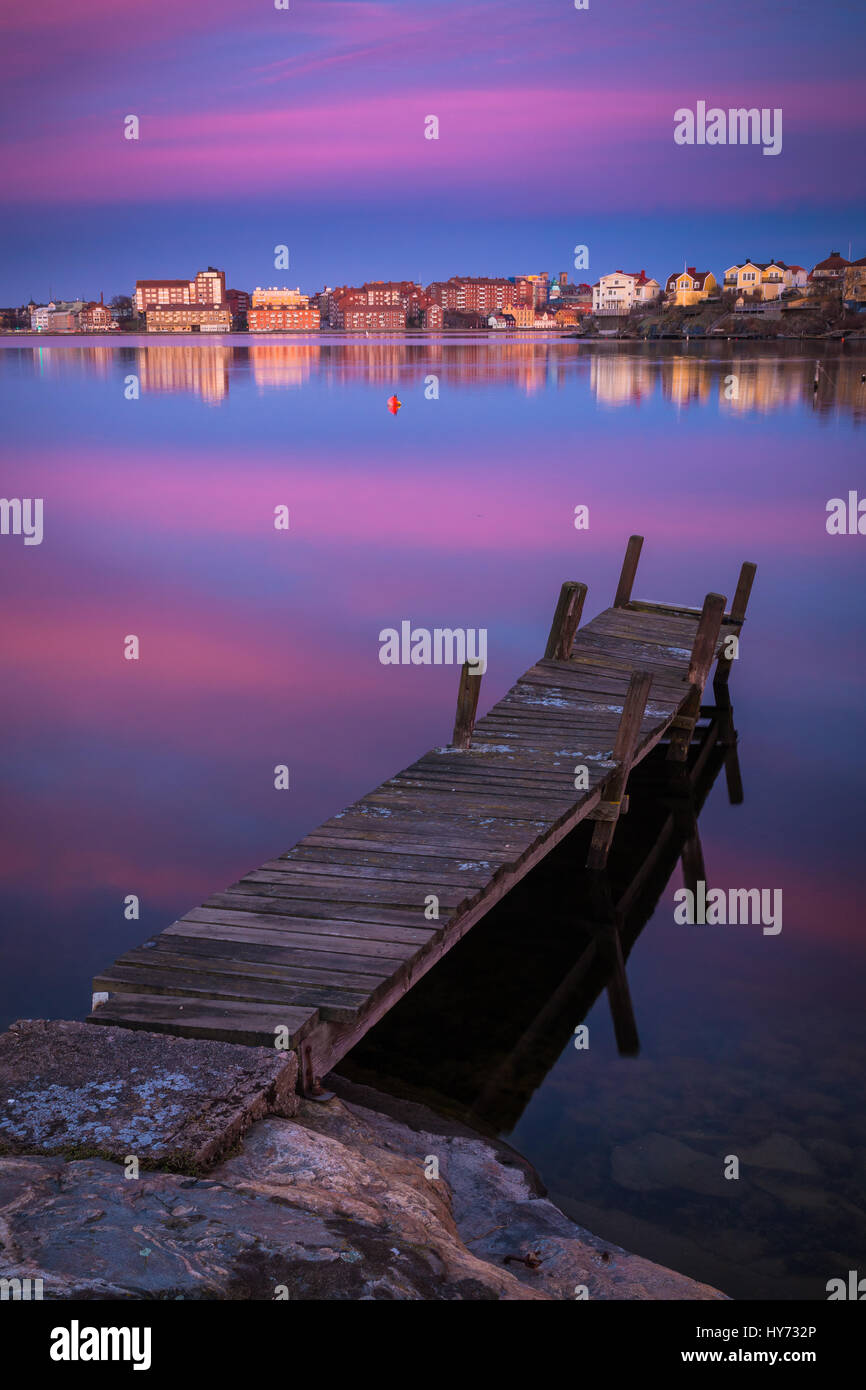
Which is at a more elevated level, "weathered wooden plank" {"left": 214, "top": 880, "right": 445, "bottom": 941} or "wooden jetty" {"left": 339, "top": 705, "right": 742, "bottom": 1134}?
"weathered wooden plank" {"left": 214, "top": 880, "right": 445, "bottom": 941}

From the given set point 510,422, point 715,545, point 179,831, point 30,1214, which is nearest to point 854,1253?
point 30,1214

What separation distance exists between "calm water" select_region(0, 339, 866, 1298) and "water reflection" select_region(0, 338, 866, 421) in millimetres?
22295

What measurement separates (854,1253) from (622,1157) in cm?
149

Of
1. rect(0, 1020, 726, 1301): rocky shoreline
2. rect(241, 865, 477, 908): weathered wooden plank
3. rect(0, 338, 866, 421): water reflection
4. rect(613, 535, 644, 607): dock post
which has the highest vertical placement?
rect(0, 338, 866, 421): water reflection

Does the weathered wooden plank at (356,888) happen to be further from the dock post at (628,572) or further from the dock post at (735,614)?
the dock post at (735,614)

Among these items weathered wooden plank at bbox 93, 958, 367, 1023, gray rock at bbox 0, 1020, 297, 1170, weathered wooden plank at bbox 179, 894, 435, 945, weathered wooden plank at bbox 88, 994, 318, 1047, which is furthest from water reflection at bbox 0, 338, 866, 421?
gray rock at bbox 0, 1020, 297, 1170

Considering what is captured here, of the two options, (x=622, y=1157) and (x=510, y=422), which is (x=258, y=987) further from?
(x=510, y=422)

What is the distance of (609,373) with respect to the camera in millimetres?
94312

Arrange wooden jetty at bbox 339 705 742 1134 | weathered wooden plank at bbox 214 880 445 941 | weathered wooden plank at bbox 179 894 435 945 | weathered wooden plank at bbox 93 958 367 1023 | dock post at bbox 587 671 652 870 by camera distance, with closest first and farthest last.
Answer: weathered wooden plank at bbox 93 958 367 1023 < weathered wooden plank at bbox 179 894 435 945 < weathered wooden plank at bbox 214 880 445 941 < wooden jetty at bbox 339 705 742 1134 < dock post at bbox 587 671 652 870

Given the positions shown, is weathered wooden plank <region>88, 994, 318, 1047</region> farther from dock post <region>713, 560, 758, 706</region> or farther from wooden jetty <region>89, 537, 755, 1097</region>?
dock post <region>713, 560, 758, 706</region>

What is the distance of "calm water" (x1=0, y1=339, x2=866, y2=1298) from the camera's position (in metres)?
7.98

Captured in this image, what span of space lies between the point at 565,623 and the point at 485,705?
7.58 ft

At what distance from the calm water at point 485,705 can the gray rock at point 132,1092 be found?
2.52 meters

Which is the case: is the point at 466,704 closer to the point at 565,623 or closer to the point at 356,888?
the point at 356,888
